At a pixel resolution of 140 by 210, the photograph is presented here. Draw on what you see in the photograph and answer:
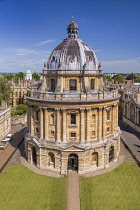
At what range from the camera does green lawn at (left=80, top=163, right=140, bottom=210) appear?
89.4 feet

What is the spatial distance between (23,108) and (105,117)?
48.5 meters

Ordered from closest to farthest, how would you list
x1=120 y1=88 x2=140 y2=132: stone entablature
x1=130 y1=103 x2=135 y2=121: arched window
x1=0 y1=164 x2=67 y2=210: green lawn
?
x1=0 y1=164 x2=67 y2=210: green lawn → x1=120 y1=88 x2=140 y2=132: stone entablature → x1=130 y1=103 x2=135 y2=121: arched window

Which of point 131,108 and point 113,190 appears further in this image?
point 131,108

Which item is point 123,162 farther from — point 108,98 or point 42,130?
point 42,130

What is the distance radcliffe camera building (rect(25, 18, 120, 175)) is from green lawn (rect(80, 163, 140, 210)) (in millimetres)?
3123

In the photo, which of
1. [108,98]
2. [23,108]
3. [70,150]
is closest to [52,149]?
[70,150]

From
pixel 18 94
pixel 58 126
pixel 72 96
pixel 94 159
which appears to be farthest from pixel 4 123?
pixel 18 94

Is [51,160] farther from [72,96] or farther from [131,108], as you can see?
[131,108]

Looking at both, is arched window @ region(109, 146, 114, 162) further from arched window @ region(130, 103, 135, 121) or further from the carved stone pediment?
arched window @ region(130, 103, 135, 121)

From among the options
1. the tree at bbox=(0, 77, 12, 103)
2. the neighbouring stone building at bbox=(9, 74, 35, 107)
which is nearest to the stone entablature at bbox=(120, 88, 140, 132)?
the tree at bbox=(0, 77, 12, 103)

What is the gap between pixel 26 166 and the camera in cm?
3762

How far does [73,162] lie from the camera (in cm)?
3575

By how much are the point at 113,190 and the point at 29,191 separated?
13.2 meters

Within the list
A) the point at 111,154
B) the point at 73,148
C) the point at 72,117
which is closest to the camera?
the point at 73,148
